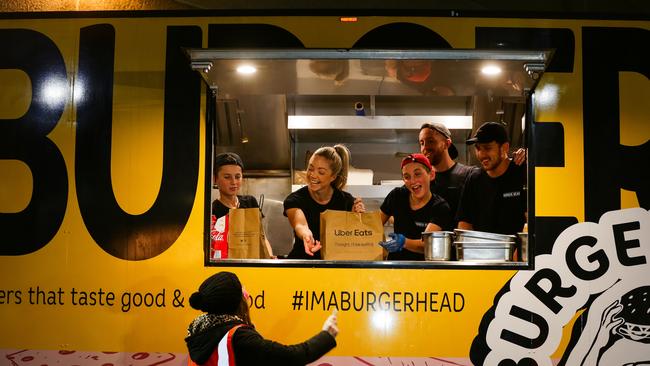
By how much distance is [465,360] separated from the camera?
4.16 metres

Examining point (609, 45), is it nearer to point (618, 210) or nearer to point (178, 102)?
point (618, 210)

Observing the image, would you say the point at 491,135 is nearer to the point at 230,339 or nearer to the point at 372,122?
the point at 372,122

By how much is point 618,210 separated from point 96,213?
132 inches

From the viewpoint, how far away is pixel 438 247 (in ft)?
14.6

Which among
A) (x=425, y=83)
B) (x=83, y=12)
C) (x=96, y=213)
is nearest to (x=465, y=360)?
(x=425, y=83)

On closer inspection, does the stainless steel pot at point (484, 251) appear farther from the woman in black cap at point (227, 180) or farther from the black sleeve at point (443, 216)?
the woman in black cap at point (227, 180)

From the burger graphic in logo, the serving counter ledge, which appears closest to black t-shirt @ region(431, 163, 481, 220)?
the serving counter ledge

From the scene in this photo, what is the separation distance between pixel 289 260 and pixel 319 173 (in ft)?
4.09

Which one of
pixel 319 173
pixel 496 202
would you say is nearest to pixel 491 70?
pixel 496 202

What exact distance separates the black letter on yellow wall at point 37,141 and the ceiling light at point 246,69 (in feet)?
3.90

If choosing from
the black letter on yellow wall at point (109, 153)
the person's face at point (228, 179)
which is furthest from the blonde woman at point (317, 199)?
the black letter on yellow wall at point (109, 153)

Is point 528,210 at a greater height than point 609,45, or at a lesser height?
lesser

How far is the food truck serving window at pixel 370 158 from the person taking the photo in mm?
4234

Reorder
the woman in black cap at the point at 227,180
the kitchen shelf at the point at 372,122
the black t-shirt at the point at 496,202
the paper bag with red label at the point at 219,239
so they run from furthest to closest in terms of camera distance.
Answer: the kitchen shelf at the point at 372,122
the woman in black cap at the point at 227,180
the black t-shirt at the point at 496,202
the paper bag with red label at the point at 219,239
